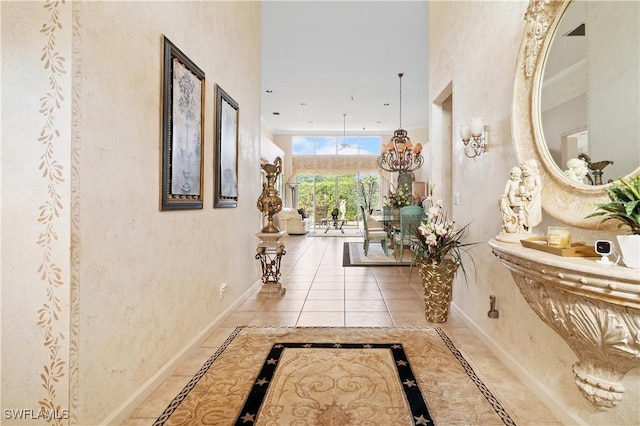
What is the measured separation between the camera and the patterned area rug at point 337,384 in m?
1.69

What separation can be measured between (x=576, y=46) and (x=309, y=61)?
5.31 metres

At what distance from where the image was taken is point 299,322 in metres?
3.00

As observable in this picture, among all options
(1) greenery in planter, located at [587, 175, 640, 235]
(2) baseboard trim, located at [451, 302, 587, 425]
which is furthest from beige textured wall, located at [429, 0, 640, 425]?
(1) greenery in planter, located at [587, 175, 640, 235]

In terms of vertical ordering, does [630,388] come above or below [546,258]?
below

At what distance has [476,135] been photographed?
2479 millimetres

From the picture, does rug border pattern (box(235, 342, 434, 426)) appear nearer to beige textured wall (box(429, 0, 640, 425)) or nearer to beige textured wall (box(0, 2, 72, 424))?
beige textured wall (box(429, 0, 640, 425))

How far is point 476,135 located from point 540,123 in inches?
28.9

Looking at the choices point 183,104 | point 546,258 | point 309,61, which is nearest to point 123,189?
point 183,104

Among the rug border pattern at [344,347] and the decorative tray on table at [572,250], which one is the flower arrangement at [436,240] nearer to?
the rug border pattern at [344,347]

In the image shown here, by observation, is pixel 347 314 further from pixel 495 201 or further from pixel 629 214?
pixel 629 214

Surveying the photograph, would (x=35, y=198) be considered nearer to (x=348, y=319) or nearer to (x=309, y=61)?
(x=348, y=319)

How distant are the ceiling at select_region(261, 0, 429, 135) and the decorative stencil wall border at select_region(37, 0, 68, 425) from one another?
146 inches

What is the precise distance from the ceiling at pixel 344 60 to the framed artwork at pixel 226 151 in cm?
218

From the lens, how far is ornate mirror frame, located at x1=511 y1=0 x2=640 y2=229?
1.48 m
